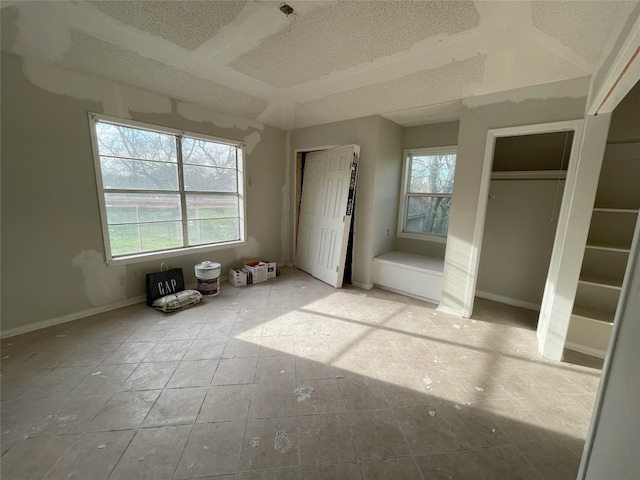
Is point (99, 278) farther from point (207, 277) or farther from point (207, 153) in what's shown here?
point (207, 153)

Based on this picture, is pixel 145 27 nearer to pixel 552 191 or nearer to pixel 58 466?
pixel 58 466

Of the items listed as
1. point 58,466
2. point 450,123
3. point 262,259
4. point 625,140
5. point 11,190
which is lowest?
point 58,466

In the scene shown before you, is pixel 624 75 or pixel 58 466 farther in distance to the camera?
pixel 624 75

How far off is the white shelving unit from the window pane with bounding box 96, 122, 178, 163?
4.55 m

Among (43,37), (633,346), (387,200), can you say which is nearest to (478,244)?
(387,200)

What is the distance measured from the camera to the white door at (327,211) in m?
3.61

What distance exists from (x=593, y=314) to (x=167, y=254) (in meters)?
4.65

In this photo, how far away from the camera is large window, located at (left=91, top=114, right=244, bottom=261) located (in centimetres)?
281

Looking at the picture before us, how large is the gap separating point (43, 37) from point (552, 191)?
5174 millimetres

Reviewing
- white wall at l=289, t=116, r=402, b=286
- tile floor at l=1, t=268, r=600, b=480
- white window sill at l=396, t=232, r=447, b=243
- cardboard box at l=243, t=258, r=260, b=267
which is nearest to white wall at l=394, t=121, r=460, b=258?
white window sill at l=396, t=232, r=447, b=243

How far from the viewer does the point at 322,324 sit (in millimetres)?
2723

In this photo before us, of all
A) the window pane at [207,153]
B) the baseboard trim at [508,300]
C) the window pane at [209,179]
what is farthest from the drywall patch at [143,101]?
the baseboard trim at [508,300]

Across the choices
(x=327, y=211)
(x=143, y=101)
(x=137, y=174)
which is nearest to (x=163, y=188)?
(x=137, y=174)

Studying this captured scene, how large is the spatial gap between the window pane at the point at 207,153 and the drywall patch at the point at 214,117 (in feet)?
0.91
